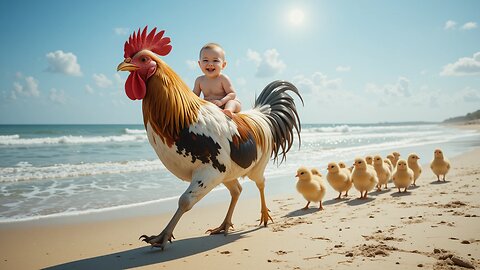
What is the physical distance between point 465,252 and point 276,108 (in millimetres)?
2829

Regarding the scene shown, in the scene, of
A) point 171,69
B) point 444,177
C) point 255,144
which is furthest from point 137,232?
point 444,177

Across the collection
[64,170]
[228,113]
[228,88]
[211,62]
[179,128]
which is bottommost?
[64,170]

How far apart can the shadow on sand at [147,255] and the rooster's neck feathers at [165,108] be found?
115 centimetres

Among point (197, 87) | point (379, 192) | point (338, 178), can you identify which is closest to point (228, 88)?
point (197, 87)

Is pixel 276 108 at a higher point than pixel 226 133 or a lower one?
higher

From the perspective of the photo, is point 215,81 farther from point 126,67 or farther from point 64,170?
point 64,170

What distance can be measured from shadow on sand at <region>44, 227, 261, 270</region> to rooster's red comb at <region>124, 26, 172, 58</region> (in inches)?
80.2

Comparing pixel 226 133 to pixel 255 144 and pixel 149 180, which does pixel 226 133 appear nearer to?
pixel 255 144

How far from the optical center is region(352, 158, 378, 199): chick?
6.62 m

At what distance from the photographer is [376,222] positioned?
468 cm

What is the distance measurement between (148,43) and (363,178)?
4.65 metres

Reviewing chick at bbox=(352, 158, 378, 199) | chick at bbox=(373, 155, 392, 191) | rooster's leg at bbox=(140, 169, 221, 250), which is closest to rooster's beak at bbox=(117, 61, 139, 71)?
rooster's leg at bbox=(140, 169, 221, 250)

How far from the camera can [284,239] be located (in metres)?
4.16

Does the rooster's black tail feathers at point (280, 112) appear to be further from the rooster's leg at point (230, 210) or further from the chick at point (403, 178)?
the chick at point (403, 178)
